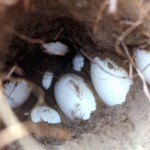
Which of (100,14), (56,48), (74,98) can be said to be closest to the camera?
(100,14)

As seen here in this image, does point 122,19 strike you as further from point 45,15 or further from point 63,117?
point 63,117

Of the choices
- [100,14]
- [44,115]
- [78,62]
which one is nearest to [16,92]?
[44,115]

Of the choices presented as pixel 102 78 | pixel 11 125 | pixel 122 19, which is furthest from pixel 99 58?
pixel 11 125

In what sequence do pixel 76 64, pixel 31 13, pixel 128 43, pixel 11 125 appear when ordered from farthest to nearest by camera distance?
pixel 76 64, pixel 128 43, pixel 31 13, pixel 11 125

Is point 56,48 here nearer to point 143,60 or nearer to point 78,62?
point 78,62

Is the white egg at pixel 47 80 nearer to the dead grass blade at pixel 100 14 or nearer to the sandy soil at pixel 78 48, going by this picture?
the sandy soil at pixel 78 48

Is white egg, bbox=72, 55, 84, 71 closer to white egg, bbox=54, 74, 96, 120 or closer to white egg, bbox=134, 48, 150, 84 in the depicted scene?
white egg, bbox=54, 74, 96, 120
